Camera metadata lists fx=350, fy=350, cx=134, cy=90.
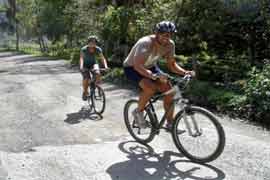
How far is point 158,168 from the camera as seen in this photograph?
4.71 m

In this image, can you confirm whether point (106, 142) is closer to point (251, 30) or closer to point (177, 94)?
point (177, 94)

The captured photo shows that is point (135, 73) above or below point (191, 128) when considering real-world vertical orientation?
above

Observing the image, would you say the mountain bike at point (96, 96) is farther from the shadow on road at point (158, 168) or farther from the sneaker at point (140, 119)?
the shadow on road at point (158, 168)

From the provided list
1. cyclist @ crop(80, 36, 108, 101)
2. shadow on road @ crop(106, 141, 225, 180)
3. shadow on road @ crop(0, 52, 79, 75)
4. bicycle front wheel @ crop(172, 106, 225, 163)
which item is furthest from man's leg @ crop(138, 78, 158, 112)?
shadow on road @ crop(0, 52, 79, 75)

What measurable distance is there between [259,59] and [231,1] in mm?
2251

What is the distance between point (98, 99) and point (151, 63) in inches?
125

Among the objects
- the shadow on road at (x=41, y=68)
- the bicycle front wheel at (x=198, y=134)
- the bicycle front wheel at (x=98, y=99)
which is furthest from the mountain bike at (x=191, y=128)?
the shadow on road at (x=41, y=68)

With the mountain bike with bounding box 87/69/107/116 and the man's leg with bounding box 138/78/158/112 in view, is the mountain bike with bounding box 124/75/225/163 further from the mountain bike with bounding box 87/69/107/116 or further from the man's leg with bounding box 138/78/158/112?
the mountain bike with bounding box 87/69/107/116

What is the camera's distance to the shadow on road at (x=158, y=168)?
4.44 meters

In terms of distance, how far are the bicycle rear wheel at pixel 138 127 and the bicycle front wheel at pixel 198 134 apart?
53 cm

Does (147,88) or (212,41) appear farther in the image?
(212,41)

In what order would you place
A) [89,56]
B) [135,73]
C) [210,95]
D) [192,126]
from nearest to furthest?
[192,126] → [135,73] → [89,56] → [210,95]

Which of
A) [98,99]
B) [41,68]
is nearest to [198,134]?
[98,99]

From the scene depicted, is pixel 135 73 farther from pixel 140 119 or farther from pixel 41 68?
pixel 41 68
